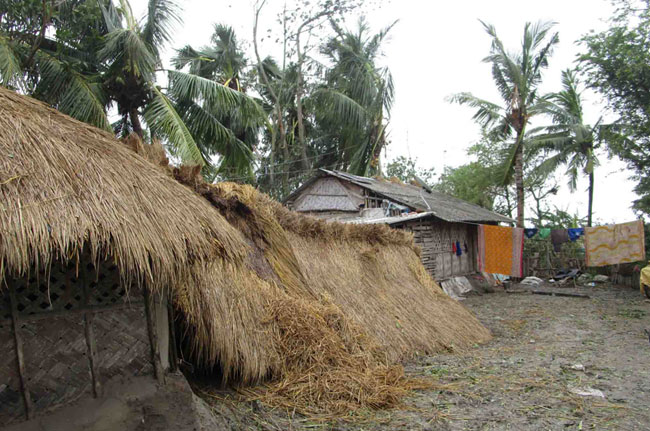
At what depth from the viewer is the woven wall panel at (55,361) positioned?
11.7 ft

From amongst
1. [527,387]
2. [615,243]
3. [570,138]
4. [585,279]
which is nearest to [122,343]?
[527,387]

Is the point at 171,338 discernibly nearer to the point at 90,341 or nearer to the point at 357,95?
the point at 90,341

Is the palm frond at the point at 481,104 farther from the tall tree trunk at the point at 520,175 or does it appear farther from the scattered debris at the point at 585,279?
the scattered debris at the point at 585,279

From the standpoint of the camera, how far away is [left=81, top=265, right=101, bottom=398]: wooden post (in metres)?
3.78

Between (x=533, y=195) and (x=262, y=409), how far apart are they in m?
27.4

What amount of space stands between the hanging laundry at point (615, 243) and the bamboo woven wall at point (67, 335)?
14.9m

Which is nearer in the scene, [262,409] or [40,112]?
[40,112]

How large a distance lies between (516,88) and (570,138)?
5.25m

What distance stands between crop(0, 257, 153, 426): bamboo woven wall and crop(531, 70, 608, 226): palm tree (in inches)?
756

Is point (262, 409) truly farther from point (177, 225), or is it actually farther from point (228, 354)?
point (177, 225)

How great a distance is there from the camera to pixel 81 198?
340cm

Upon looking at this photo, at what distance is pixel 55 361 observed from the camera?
368 cm

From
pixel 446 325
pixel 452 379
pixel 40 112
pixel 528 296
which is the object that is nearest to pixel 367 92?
pixel 528 296

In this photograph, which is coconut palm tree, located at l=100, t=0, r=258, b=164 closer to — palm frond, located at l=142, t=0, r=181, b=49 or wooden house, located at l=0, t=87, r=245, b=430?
palm frond, located at l=142, t=0, r=181, b=49
